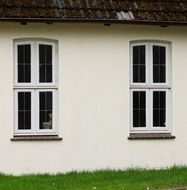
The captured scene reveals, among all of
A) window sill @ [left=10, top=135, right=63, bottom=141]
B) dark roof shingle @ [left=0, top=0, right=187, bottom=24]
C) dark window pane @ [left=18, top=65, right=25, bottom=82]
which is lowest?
window sill @ [left=10, top=135, right=63, bottom=141]

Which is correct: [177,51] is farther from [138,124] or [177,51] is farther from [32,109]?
[32,109]

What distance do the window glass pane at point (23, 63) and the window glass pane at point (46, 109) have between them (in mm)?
553

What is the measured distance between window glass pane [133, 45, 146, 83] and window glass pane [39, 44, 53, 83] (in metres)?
2.09

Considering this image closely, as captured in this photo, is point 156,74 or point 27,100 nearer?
point 27,100

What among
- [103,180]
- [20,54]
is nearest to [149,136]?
[103,180]

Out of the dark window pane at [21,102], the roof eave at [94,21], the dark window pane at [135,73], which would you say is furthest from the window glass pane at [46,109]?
the dark window pane at [135,73]

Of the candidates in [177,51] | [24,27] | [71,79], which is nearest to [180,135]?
[177,51]

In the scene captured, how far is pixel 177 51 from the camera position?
52.5ft

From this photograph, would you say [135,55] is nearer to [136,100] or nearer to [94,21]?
[136,100]

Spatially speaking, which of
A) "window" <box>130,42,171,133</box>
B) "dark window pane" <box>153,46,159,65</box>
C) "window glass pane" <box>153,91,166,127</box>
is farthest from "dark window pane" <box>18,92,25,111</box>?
"dark window pane" <box>153,46,159,65</box>

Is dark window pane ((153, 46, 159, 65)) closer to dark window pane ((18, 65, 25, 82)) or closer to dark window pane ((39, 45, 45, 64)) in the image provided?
dark window pane ((39, 45, 45, 64))

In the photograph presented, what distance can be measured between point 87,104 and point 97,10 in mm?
2232

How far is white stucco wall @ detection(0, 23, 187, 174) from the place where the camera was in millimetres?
15070

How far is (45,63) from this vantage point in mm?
15430
